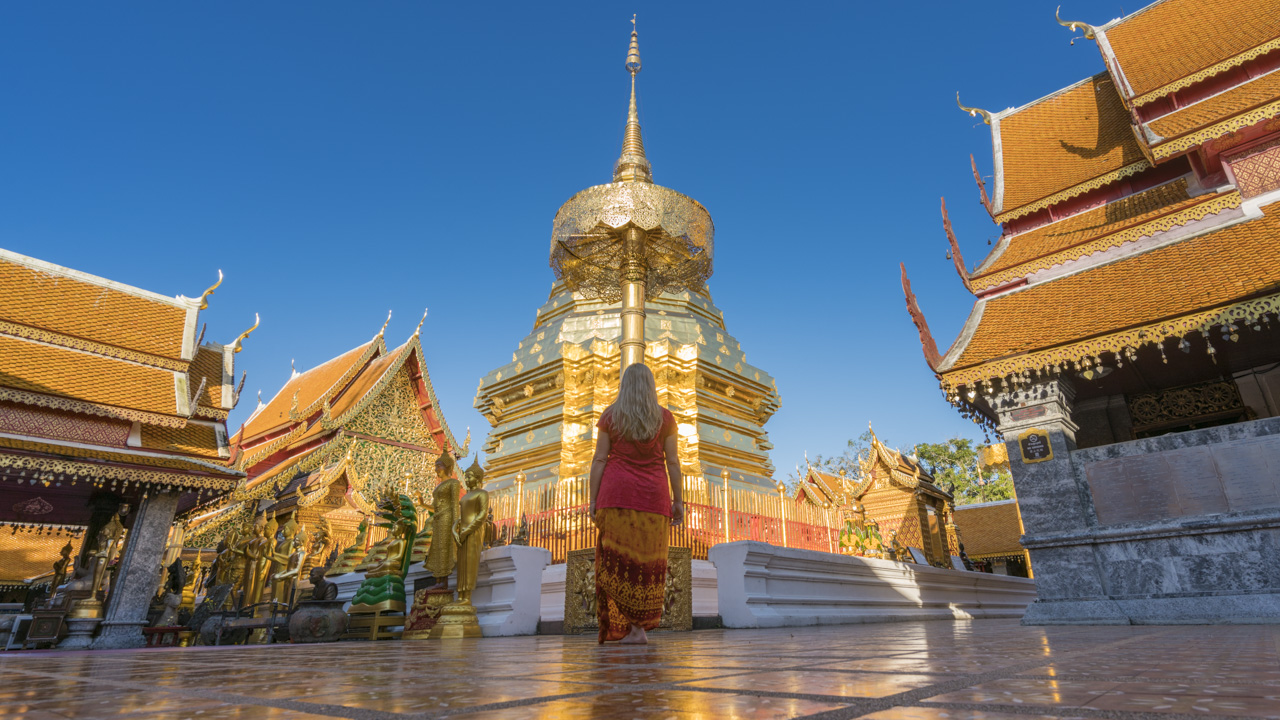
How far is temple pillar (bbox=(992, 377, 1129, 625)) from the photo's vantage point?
5680 mm

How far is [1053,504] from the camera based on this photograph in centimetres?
604

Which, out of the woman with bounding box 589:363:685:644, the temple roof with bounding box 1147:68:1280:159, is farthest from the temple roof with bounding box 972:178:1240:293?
the woman with bounding box 589:363:685:644

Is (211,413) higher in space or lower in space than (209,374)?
lower

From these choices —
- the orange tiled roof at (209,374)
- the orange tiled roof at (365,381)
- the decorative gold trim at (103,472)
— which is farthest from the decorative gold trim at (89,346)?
the orange tiled roof at (365,381)

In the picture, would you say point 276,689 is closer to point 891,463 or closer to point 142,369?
point 142,369

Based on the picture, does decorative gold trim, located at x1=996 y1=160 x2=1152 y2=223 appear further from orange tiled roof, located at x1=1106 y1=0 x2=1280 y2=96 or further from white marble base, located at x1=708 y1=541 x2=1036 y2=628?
white marble base, located at x1=708 y1=541 x2=1036 y2=628

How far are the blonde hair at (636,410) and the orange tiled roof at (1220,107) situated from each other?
21.9 ft

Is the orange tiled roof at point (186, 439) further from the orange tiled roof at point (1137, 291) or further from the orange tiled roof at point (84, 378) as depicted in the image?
the orange tiled roof at point (1137, 291)

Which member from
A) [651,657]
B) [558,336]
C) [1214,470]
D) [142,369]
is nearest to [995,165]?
[1214,470]

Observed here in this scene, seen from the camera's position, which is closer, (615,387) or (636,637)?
(636,637)

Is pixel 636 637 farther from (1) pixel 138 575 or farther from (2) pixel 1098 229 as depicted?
(1) pixel 138 575

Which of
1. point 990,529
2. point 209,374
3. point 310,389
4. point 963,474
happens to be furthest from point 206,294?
point 963,474

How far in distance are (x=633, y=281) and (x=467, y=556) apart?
10.0 feet

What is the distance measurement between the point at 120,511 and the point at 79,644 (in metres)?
2.19
